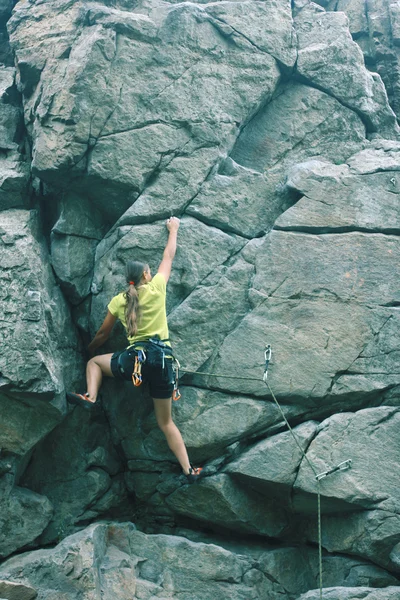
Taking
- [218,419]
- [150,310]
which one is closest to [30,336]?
[150,310]

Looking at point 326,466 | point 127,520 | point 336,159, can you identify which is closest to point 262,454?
point 326,466

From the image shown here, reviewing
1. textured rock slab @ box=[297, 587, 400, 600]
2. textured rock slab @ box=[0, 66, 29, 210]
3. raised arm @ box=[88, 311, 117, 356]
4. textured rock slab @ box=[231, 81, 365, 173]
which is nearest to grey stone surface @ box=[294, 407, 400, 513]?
textured rock slab @ box=[297, 587, 400, 600]

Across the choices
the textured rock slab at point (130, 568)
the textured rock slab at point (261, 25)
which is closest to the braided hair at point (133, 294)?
the textured rock slab at point (130, 568)

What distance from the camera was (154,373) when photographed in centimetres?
581

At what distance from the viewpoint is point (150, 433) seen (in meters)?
6.41

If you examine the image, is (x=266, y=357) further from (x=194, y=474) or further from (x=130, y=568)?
(x=130, y=568)

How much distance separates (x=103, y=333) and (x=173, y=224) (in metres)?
1.33

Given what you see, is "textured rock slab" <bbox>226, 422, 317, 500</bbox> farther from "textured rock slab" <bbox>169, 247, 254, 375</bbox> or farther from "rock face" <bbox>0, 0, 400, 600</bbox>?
"textured rock slab" <bbox>169, 247, 254, 375</bbox>

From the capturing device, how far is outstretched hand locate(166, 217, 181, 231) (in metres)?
6.41

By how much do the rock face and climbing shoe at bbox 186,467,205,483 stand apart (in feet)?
0.26

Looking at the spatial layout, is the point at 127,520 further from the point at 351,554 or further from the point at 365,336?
the point at 365,336

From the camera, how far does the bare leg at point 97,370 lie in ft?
19.8

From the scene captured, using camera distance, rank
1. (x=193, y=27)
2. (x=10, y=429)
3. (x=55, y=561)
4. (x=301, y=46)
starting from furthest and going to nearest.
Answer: (x=301, y=46) → (x=193, y=27) → (x=10, y=429) → (x=55, y=561)

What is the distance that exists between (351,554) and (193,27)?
576 centimetres
